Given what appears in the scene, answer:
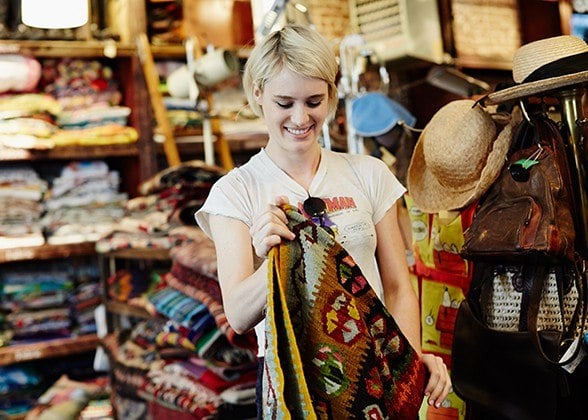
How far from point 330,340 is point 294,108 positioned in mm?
456

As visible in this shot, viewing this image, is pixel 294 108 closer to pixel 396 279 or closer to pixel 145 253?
pixel 396 279

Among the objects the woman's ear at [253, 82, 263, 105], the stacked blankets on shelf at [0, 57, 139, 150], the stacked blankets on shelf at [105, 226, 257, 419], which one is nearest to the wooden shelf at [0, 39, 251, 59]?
the stacked blankets on shelf at [0, 57, 139, 150]

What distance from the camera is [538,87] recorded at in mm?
2039

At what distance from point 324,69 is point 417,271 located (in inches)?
44.6

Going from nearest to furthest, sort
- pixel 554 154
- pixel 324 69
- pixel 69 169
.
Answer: pixel 324 69 < pixel 554 154 < pixel 69 169

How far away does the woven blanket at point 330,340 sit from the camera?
1.36 meters

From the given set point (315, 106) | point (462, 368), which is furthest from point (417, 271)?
point (315, 106)

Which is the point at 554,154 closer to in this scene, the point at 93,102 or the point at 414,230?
the point at 414,230

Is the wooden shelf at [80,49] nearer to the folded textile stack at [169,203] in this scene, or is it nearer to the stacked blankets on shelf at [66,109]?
the stacked blankets on shelf at [66,109]

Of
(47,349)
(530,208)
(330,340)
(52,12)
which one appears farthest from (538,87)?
(47,349)

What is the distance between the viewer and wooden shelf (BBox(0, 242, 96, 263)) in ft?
13.6

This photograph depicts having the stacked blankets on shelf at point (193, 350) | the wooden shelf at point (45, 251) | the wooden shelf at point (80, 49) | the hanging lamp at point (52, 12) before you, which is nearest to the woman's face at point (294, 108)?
the stacked blankets on shelf at point (193, 350)

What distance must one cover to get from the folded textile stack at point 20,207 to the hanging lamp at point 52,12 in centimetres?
105

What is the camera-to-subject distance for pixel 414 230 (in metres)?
2.64
